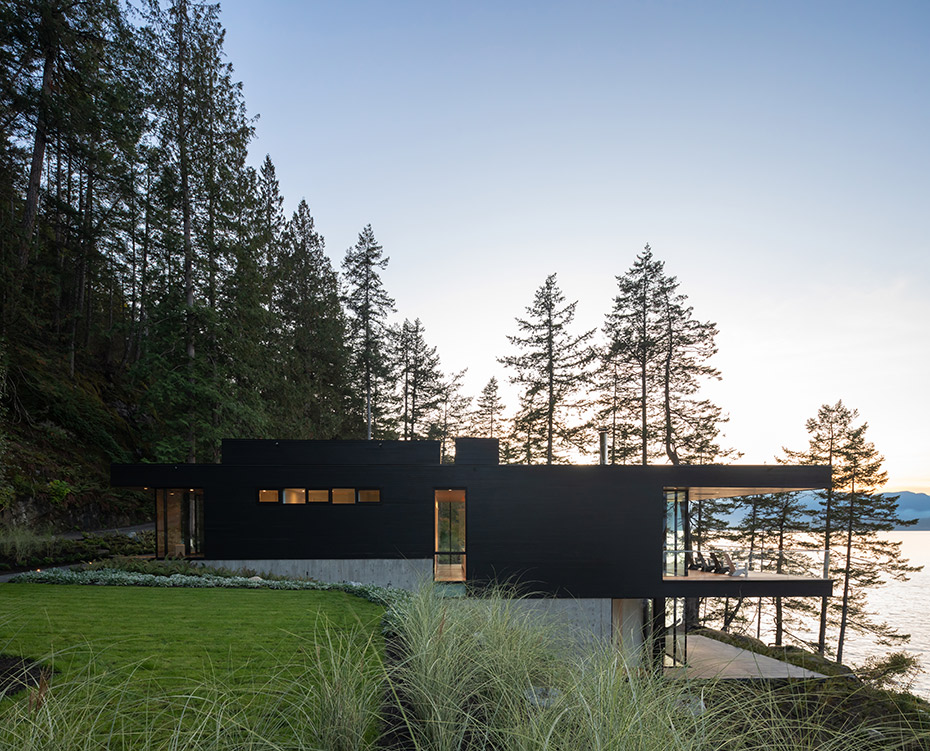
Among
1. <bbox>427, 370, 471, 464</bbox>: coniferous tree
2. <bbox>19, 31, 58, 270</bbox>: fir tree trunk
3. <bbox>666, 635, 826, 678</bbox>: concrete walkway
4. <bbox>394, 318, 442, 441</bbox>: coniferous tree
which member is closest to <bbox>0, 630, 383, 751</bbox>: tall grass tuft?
<bbox>666, 635, 826, 678</bbox>: concrete walkway

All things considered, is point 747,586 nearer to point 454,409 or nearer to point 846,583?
point 846,583

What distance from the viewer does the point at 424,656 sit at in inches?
122

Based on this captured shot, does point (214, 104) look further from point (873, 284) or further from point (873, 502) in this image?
point (873, 502)

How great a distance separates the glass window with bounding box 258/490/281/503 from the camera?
36.9 feet

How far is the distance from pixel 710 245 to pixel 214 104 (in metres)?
17.3

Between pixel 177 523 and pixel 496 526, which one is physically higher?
pixel 496 526

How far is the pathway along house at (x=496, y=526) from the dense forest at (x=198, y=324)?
442cm

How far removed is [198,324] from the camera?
1573cm

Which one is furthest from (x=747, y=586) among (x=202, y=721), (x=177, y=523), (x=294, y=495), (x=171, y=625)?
(x=177, y=523)

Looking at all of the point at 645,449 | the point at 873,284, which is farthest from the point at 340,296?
the point at 873,284

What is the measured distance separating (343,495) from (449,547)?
284cm

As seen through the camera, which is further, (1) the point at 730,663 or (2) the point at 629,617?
(2) the point at 629,617

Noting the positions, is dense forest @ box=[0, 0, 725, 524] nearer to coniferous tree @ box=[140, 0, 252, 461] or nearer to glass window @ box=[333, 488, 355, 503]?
coniferous tree @ box=[140, 0, 252, 461]

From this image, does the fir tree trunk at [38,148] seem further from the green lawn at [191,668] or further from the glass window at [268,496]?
the green lawn at [191,668]
